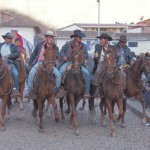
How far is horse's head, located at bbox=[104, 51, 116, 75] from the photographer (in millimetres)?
9805

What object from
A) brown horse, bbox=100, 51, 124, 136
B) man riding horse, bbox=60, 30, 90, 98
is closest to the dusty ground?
brown horse, bbox=100, 51, 124, 136

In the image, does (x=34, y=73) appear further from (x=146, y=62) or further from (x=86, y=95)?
(x=146, y=62)

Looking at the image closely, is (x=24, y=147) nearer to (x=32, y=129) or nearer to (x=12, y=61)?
(x=32, y=129)

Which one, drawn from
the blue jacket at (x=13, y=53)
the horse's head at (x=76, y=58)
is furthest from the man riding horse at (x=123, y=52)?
the blue jacket at (x=13, y=53)

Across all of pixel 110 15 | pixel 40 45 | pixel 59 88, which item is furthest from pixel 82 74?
pixel 110 15

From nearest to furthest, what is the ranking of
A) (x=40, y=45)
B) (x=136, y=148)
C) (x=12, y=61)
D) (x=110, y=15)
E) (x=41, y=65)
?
(x=136, y=148) → (x=41, y=65) → (x=40, y=45) → (x=12, y=61) → (x=110, y=15)

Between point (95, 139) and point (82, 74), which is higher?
point (82, 74)

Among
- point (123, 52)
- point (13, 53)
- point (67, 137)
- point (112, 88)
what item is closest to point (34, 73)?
point (13, 53)

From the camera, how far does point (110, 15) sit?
173 m

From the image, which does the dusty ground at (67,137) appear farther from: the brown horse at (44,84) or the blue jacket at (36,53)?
the blue jacket at (36,53)

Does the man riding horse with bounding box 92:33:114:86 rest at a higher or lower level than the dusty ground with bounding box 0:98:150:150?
higher

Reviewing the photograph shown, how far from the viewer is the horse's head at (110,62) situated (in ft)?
32.2

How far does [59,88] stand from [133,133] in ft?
7.52

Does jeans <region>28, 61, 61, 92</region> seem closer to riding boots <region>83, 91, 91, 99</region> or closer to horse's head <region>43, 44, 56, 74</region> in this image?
horse's head <region>43, 44, 56, 74</region>
